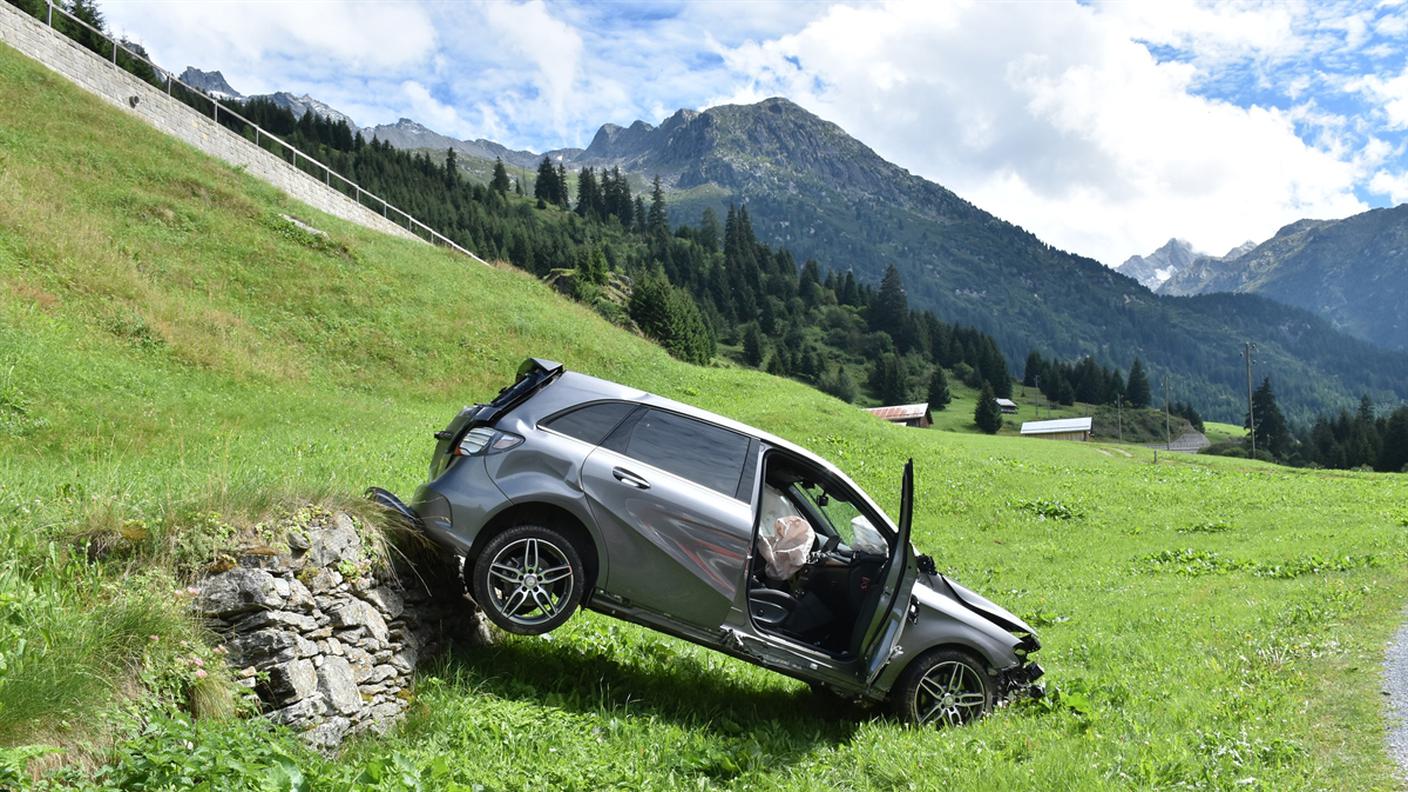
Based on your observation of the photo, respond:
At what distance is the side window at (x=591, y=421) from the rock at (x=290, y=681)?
2.54 metres

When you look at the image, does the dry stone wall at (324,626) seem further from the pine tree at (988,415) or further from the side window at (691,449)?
the pine tree at (988,415)

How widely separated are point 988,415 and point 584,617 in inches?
5187

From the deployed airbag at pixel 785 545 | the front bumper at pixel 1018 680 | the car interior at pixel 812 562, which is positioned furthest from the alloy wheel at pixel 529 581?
the front bumper at pixel 1018 680

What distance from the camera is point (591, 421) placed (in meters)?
7.43

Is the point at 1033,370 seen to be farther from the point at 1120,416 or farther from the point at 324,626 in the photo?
the point at 324,626

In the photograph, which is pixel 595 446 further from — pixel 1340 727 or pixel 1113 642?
pixel 1113 642

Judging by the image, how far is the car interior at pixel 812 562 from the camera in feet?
26.2

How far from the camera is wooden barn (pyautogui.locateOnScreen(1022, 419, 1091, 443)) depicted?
136 meters

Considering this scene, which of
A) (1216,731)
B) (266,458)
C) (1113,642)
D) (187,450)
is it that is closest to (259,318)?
(187,450)

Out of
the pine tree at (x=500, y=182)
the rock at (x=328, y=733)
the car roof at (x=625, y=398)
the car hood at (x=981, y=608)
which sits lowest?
the rock at (x=328, y=733)

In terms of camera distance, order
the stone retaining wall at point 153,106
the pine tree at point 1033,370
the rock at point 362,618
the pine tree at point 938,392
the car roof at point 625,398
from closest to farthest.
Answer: the rock at point 362,618
the car roof at point 625,398
the stone retaining wall at point 153,106
the pine tree at point 938,392
the pine tree at point 1033,370

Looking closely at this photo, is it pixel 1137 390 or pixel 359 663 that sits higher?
pixel 1137 390

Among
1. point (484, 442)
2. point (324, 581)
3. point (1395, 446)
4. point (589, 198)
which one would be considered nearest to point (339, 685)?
point (324, 581)

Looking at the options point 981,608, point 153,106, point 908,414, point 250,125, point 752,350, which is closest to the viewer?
point 981,608
